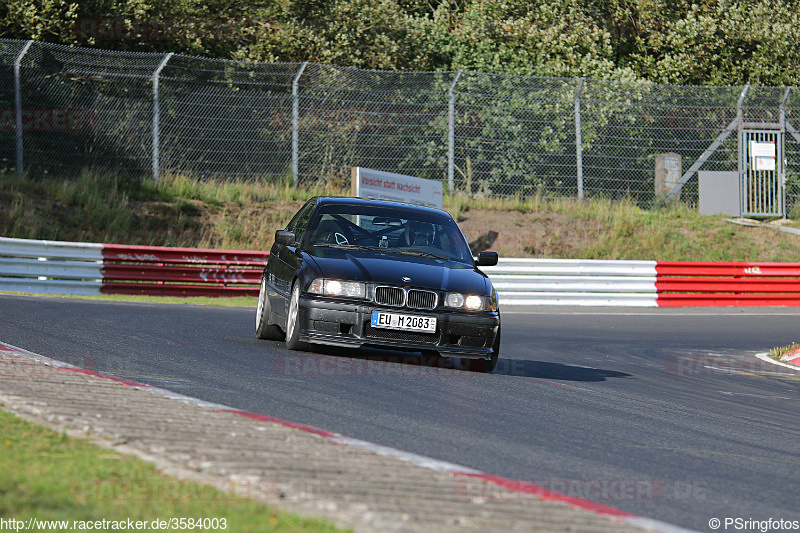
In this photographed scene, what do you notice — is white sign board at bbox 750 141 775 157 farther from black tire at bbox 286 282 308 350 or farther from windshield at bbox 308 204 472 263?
black tire at bbox 286 282 308 350

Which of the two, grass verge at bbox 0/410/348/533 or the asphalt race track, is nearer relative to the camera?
grass verge at bbox 0/410/348/533

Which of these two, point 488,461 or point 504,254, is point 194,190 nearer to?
point 504,254

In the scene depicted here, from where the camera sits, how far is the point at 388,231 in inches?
410

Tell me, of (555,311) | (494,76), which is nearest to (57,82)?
(494,76)

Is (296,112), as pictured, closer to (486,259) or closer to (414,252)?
(486,259)

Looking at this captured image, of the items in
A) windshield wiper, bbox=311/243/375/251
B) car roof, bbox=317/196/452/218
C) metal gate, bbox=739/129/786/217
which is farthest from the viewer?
metal gate, bbox=739/129/786/217

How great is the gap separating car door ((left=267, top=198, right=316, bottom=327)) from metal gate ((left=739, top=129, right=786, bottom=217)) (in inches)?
745

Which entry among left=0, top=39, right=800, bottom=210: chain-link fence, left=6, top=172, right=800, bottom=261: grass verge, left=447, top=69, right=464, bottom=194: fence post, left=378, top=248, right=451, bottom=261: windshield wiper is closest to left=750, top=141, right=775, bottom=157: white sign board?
left=0, top=39, right=800, bottom=210: chain-link fence

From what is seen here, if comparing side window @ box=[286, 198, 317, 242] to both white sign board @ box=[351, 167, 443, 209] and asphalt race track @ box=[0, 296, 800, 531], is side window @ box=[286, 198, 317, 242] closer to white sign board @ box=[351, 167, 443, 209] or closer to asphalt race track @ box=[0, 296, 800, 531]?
asphalt race track @ box=[0, 296, 800, 531]

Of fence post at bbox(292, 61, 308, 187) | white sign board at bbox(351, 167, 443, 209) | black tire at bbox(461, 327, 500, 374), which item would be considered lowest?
black tire at bbox(461, 327, 500, 374)

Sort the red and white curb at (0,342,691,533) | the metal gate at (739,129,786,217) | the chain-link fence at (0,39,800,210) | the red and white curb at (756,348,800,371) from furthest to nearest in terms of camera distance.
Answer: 1. the metal gate at (739,129,786,217)
2. the chain-link fence at (0,39,800,210)
3. the red and white curb at (756,348,800,371)
4. the red and white curb at (0,342,691,533)

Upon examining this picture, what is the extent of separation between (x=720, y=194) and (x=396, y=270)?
20875mm

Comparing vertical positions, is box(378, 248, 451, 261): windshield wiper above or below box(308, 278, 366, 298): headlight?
above

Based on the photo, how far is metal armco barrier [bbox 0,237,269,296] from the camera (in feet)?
59.7
